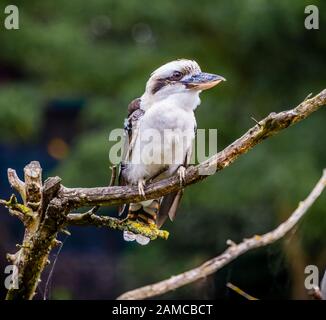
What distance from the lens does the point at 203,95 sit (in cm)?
471

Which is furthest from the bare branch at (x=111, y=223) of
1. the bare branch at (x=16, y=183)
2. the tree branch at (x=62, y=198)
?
the bare branch at (x=16, y=183)

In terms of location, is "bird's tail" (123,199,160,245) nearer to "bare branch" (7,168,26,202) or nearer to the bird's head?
the bird's head

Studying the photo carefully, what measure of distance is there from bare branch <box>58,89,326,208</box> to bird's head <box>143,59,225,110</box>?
11.8 inches

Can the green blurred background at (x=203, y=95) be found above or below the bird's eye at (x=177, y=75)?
above

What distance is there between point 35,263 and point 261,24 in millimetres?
2688

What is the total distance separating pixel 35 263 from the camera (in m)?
1.99

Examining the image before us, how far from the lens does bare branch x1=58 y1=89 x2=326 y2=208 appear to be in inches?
74.5

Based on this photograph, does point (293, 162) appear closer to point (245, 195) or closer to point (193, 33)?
point (245, 195)

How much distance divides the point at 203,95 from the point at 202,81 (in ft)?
8.24

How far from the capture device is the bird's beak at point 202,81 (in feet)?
7.14

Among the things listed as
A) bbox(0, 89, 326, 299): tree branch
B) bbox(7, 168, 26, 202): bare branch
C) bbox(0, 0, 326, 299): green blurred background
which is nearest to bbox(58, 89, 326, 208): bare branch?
bbox(0, 89, 326, 299): tree branch

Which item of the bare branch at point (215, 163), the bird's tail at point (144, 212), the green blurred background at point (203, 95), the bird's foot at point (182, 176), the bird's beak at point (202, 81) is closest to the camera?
the bare branch at point (215, 163)

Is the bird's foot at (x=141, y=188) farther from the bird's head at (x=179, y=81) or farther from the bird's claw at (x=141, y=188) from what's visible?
the bird's head at (x=179, y=81)

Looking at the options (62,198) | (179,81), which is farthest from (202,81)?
(62,198)
